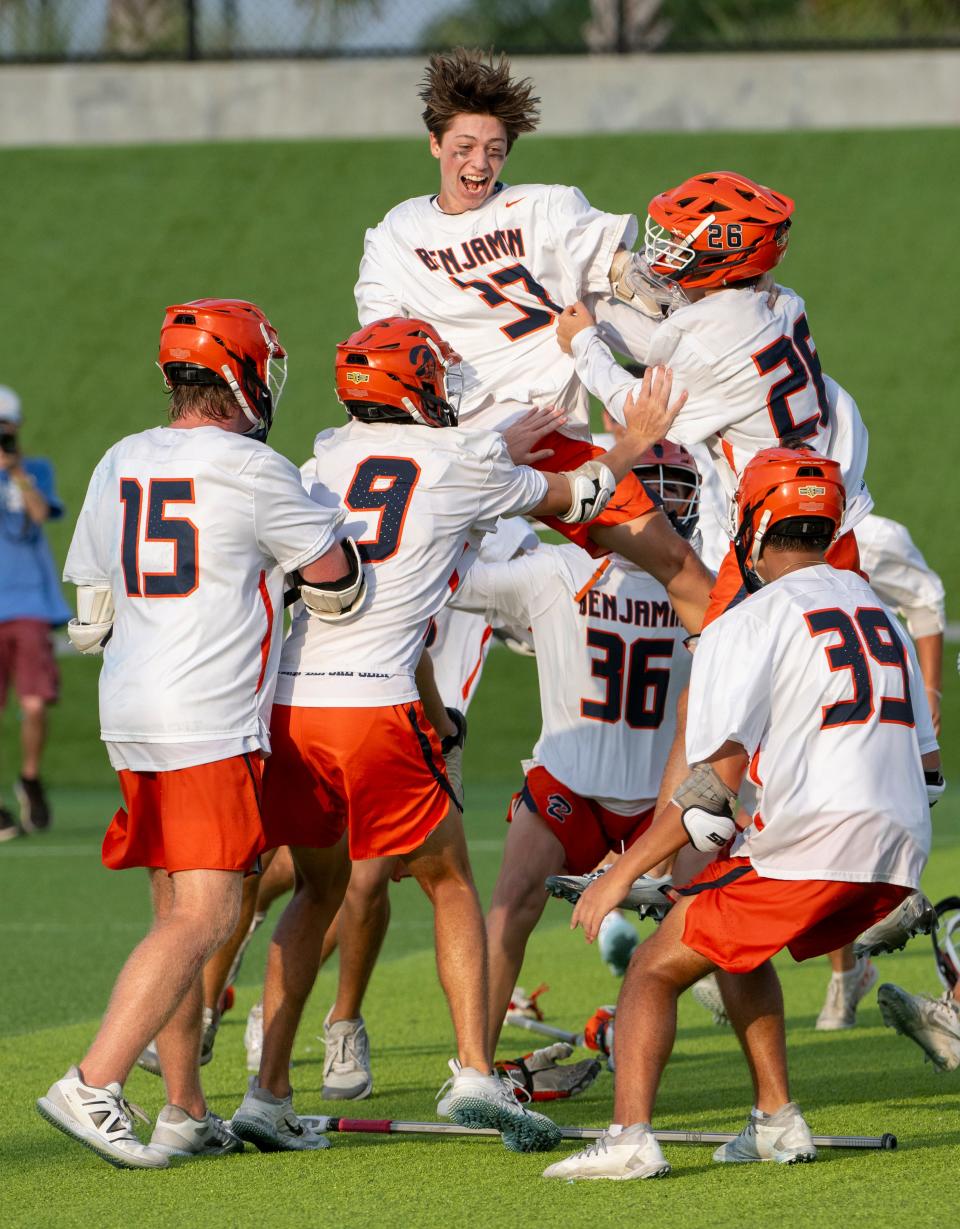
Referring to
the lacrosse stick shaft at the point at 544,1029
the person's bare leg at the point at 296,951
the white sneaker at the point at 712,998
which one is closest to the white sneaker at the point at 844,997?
the white sneaker at the point at 712,998

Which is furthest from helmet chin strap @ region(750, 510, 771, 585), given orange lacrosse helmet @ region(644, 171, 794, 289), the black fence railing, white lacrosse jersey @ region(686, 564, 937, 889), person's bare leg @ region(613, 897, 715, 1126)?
the black fence railing

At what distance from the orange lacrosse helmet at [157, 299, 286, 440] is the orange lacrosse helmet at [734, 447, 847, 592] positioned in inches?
51.4

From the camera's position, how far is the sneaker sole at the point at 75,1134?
462 centimetres

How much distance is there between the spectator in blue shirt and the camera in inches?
485

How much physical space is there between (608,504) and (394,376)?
1.01 m

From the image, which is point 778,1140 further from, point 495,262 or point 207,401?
point 495,262

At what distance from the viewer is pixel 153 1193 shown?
4.65 meters

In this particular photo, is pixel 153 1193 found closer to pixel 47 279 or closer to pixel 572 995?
pixel 572 995

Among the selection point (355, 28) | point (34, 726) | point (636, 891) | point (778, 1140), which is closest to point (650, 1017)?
point (778, 1140)

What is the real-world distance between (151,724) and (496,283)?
7.18ft

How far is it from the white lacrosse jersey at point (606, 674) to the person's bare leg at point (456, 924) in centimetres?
100

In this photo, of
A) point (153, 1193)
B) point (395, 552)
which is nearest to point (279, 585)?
point (395, 552)

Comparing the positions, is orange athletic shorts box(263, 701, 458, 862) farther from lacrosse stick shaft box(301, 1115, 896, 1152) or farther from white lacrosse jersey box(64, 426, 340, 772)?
lacrosse stick shaft box(301, 1115, 896, 1152)

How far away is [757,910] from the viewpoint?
4.63 meters
